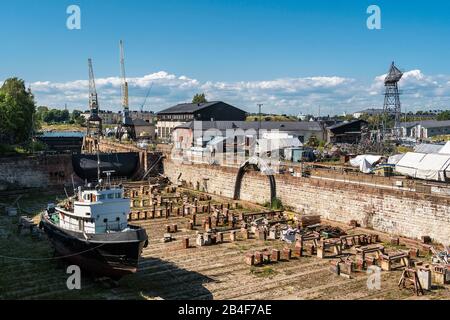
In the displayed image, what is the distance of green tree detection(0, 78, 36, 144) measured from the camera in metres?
52.2

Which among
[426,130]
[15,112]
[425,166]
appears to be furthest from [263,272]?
[426,130]

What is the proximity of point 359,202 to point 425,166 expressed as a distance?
24.5 feet

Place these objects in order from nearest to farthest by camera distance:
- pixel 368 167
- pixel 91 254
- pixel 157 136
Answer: pixel 91 254 < pixel 368 167 < pixel 157 136

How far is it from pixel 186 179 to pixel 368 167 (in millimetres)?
16364

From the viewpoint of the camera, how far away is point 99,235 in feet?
54.6

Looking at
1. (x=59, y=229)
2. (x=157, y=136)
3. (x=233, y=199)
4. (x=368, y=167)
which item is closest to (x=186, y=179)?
(x=233, y=199)

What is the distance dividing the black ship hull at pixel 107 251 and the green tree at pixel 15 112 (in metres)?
40.1

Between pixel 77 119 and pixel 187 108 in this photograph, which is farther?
pixel 77 119

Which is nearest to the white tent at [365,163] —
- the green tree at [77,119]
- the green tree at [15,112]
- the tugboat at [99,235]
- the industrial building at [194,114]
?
the tugboat at [99,235]

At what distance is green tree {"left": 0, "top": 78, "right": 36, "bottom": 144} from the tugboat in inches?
1478

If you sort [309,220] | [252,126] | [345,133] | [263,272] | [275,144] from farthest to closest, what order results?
[252,126]
[345,133]
[275,144]
[309,220]
[263,272]

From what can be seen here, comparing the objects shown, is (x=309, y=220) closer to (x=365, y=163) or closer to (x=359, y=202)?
(x=359, y=202)

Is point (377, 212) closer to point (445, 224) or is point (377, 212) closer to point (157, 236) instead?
point (445, 224)

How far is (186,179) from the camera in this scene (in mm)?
41375
